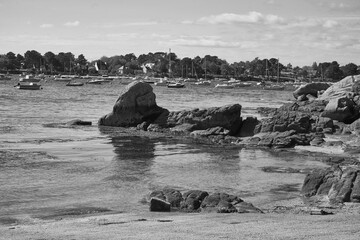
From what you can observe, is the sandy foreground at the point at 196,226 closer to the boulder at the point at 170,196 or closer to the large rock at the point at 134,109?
the boulder at the point at 170,196

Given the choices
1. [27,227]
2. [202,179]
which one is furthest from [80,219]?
[202,179]

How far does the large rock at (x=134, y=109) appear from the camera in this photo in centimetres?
4456

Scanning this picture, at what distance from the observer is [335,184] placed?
1914 centimetres

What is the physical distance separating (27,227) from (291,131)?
22.9 meters

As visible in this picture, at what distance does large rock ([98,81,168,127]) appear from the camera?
44562 millimetres

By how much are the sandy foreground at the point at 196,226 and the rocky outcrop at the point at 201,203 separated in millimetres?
557

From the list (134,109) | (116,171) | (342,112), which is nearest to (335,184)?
(116,171)

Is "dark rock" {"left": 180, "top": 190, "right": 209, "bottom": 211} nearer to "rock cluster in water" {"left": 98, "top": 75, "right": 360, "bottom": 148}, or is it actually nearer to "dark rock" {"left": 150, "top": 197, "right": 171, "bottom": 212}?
"dark rock" {"left": 150, "top": 197, "right": 171, "bottom": 212}

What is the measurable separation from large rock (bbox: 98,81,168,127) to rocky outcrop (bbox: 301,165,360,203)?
2482 cm

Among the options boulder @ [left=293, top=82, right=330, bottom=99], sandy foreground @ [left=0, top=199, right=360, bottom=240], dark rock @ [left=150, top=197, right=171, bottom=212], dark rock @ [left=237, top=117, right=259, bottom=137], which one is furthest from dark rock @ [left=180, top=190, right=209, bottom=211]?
boulder @ [left=293, top=82, right=330, bottom=99]

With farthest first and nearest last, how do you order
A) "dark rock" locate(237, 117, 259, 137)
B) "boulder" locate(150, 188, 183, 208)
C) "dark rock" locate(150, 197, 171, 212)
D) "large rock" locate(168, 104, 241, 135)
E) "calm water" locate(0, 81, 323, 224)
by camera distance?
1. "large rock" locate(168, 104, 241, 135)
2. "dark rock" locate(237, 117, 259, 137)
3. "calm water" locate(0, 81, 323, 224)
4. "boulder" locate(150, 188, 183, 208)
5. "dark rock" locate(150, 197, 171, 212)

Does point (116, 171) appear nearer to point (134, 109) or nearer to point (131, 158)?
point (131, 158)

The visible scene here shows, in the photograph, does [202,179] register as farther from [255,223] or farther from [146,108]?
[146,108]

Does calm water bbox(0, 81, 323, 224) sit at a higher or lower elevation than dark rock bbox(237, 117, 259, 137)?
lower
